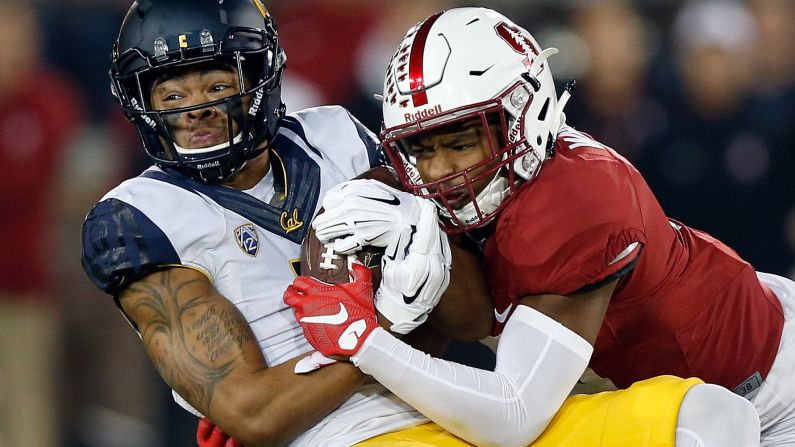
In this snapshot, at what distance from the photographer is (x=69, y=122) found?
3828 mm

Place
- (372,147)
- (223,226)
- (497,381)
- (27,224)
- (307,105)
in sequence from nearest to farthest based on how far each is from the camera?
(497,381) → (223,226) → (372,147) → (27,224) → (307,105)

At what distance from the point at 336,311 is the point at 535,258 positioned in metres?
0.39

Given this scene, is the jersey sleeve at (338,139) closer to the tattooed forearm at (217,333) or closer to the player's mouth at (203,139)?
the player's mouth at (203,139)

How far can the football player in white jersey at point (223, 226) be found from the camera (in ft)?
6.93

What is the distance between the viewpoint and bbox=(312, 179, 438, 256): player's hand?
6.75ft

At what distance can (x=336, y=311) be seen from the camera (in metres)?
2.05

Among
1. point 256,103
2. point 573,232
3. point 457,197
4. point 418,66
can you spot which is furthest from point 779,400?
point 256,103

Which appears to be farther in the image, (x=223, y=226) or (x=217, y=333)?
(x=223, y=226)

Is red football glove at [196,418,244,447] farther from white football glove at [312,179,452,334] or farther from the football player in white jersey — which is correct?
white football glove at [312,179,452,334]

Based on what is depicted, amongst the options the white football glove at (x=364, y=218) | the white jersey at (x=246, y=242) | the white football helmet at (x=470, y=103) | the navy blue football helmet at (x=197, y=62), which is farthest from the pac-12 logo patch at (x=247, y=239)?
the white football helmet at (x=470, y=103)

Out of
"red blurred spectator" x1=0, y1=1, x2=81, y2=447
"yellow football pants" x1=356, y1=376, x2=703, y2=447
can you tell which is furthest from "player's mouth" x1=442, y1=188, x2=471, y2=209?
"red blurred spectator" x1=0, y1=1, x2=81, y2=447

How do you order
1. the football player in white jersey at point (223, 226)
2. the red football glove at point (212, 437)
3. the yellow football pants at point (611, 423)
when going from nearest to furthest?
the yellow football pants at point (611, 423) → the football player in white jersey at point (223, 226) → the red football glove at point (212, 437)

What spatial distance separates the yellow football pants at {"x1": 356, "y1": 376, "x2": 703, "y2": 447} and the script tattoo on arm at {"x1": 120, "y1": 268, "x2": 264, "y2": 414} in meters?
0.31

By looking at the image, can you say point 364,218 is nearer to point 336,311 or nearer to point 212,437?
point 336,311
